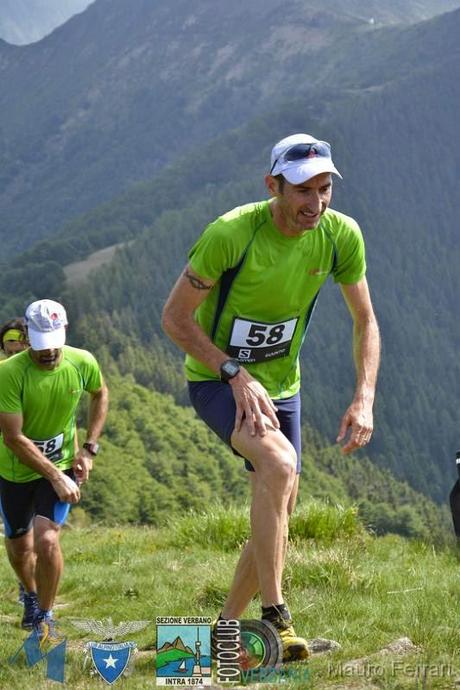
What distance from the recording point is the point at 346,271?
5.29 meters

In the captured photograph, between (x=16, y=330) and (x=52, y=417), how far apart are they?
1.73 meters

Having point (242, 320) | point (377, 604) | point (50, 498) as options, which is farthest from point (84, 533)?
point (242, 320)

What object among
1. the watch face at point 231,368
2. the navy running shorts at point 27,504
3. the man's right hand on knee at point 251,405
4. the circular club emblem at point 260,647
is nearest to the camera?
the circular club emblem at point 260,647

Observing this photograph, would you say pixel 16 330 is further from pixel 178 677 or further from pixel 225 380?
pixel 178 677

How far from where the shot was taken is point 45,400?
662cm

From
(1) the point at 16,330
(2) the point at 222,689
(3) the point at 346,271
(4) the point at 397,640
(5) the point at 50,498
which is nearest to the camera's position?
(2) the point at 222,689

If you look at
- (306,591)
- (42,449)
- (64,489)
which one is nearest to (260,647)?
(306,591)

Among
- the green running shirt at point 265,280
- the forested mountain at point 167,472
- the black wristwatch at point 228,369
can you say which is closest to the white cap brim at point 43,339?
the green running shirt at point 265,280

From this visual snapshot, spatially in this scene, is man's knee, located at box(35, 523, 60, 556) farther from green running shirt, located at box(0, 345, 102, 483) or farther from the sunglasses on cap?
the sunglasses on cap

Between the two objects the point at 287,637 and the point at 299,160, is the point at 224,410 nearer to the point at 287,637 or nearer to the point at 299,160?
the point at 287,637

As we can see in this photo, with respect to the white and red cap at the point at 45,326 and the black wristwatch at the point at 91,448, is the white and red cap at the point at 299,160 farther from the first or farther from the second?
the black wristwatch at the point at 91,448

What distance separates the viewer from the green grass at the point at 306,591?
176 inches

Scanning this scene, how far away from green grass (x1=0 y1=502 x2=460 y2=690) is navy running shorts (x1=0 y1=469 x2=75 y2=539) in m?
0.76

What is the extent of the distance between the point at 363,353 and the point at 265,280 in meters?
0.84
